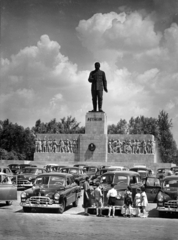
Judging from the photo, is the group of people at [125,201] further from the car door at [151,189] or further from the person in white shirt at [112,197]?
the car door at [151,189]

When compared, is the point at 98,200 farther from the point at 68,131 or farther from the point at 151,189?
the point at 68,131

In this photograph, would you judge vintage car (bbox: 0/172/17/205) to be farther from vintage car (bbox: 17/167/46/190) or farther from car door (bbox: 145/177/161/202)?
vintage car (bbox: 17/167/46/190)

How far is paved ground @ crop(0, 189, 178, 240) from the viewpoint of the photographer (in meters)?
9.49

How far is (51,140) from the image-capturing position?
4988 centimetres

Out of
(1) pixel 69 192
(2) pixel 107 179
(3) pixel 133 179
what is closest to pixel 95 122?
(3) pixel 133 179

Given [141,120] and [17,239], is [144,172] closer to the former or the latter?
[17,239]

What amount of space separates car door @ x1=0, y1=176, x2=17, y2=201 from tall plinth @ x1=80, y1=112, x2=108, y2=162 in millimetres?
31150

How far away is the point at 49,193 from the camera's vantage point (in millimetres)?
14781

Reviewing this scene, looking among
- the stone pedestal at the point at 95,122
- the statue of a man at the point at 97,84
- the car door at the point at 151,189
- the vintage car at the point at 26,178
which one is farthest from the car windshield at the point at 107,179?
the stone pedestal at the point at 95,122

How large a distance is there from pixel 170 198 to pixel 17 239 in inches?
281

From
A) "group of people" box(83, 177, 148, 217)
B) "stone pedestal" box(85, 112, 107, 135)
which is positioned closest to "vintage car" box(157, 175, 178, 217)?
"group of people" box(83, 177, 148, 217)

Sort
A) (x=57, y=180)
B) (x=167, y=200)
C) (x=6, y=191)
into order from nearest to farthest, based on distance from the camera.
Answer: (x=167, y=200), (x=6, y=191), (x=57, y=180)

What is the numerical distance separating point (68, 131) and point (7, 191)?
74.7m

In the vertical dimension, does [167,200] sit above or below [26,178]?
below
